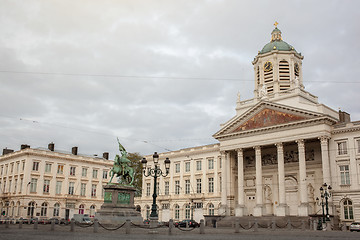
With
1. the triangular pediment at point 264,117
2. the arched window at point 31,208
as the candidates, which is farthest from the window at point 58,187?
the triangular pediment at point 264,117

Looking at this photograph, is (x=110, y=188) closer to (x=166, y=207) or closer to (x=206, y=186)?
(x=206, y=186)

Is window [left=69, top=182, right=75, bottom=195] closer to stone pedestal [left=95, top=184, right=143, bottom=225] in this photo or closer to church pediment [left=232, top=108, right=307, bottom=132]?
church pediment [left=232, top=108, right=307, bottom=132]

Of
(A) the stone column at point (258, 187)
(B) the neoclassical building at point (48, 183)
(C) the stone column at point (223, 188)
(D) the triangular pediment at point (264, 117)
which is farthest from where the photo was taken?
(B) the neoclassical building at point (48, 183)

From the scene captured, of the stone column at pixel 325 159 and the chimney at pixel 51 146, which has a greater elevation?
the chimney at pixel 51 146

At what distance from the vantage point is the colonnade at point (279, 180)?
42.8 meters

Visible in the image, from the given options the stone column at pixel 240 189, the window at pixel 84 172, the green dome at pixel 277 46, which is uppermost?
the green dome at pixel 277 46

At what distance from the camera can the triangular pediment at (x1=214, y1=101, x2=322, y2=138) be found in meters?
45.8

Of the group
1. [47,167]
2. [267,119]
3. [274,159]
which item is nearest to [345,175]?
[274,159]

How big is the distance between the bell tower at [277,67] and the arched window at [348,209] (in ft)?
62.7

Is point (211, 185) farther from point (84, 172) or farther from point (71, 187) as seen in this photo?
point (71, 187)

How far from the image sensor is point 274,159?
170 feet

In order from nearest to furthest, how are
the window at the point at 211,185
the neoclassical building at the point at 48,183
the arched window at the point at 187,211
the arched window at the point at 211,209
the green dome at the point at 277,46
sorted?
the arched window at the point at 211,209 → the window at the point at 211,185 → the green dome at the point at 277,46 → the arched window at the point at 187,211 → the neoclassical building at the point at 48,183

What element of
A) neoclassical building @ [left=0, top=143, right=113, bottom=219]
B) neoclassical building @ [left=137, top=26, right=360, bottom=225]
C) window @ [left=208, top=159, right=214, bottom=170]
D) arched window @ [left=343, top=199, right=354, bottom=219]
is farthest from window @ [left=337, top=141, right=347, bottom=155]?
neoclassical building @ [left=0, top=143, right=113, bottom=219]

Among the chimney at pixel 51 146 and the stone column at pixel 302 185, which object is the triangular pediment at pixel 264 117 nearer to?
the stone column at pixel 302 185
